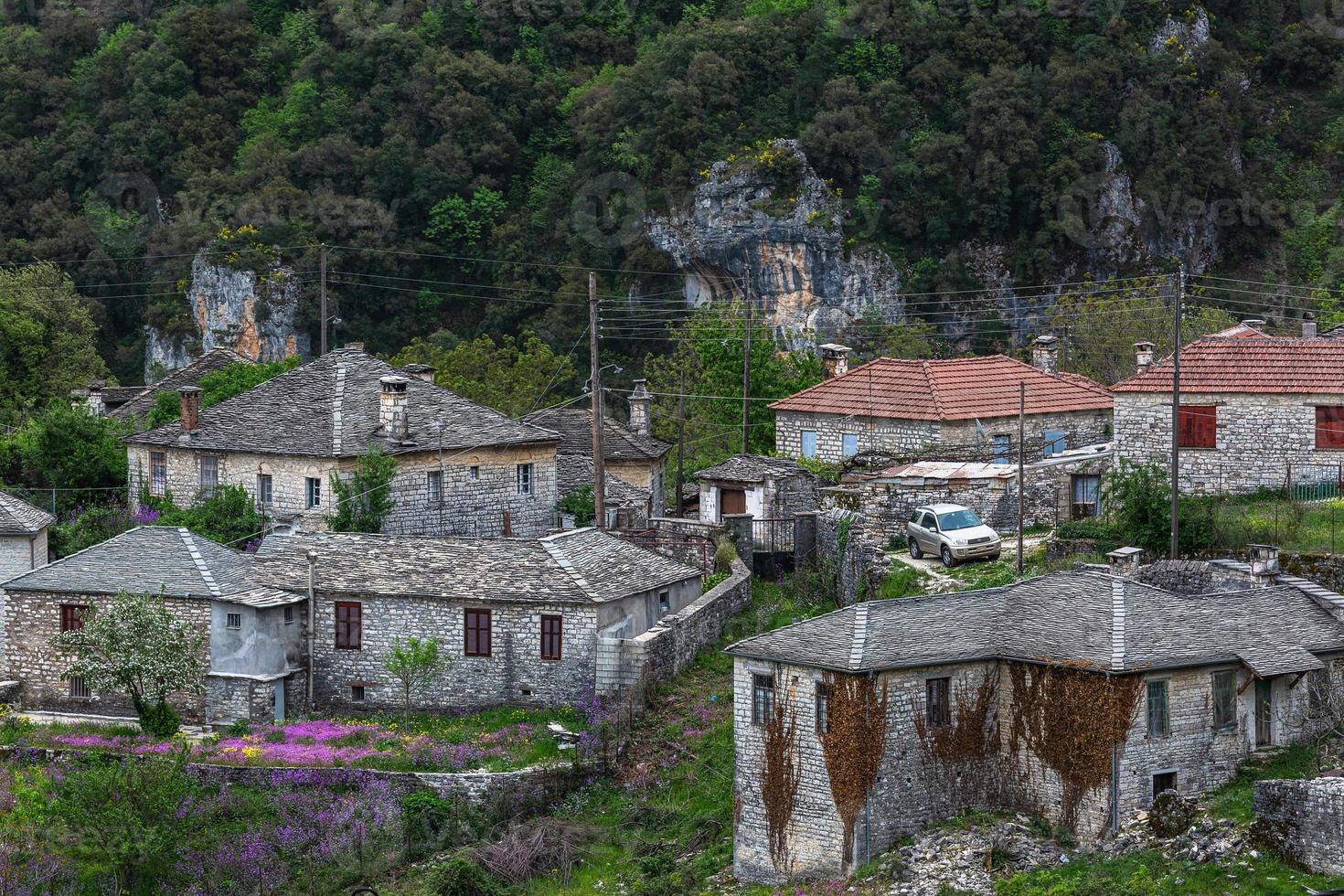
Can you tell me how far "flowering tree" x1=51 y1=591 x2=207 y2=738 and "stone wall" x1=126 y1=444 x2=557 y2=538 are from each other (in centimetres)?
781

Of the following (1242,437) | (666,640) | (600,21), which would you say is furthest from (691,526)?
(600,21)

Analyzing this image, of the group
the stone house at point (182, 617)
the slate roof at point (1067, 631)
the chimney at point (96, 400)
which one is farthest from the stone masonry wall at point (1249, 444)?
the chimney at point (96, 400)

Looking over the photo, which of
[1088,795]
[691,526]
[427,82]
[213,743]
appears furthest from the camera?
[427,82]

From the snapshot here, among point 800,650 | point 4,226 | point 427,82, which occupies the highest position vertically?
point 427,82

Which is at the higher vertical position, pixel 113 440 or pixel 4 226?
pixel 4 226

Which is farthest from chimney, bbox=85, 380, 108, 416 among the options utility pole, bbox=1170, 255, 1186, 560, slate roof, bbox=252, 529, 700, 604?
utility pole, bbox=1170, 255, 1186, 560

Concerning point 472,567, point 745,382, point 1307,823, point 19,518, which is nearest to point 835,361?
point 745,382

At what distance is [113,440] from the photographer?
5128cm

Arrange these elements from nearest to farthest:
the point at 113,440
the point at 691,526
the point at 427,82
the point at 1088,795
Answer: the point at 1088,795 → the point at 691,526 → the point at 113,440 → the point at 427,82

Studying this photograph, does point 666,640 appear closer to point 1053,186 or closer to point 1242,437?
point 1242,437

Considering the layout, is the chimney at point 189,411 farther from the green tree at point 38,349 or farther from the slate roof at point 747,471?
the green tree at point 38,349

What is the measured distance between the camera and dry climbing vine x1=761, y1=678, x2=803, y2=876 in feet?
97.5

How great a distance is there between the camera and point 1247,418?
1593 inches

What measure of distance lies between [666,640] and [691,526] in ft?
25.5
